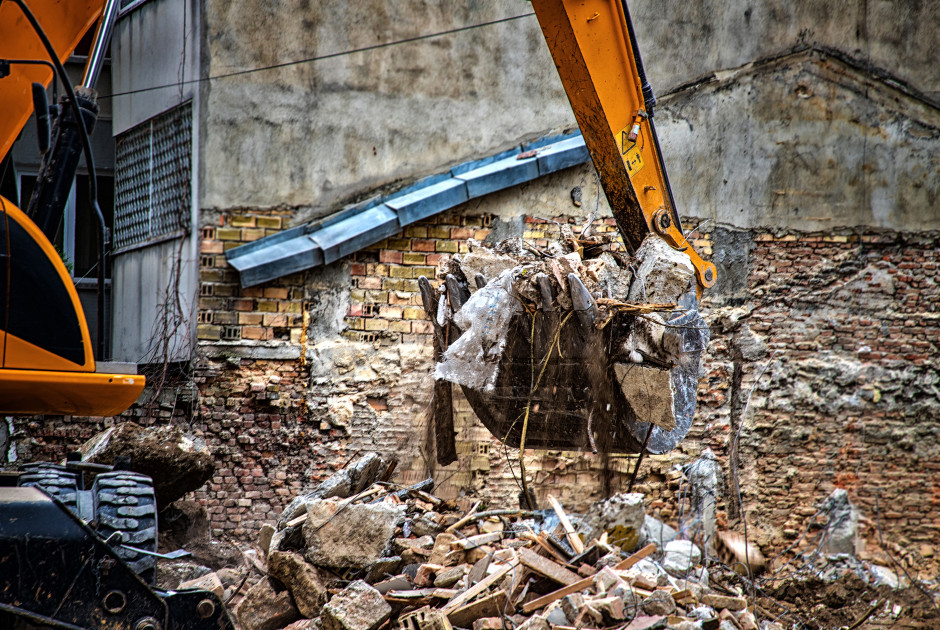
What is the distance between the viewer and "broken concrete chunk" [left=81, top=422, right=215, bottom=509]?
205 inches

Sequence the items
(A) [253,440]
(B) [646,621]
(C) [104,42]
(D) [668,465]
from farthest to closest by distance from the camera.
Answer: (D) [668,465] < (A) [253,440] < (C) [104,42] < (B) [646,621]

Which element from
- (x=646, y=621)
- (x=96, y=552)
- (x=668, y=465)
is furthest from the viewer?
(x=668, y=465)

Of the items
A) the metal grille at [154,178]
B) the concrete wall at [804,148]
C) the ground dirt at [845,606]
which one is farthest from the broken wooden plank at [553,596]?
the concrete wall at [804,148]

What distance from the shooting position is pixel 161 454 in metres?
5.28

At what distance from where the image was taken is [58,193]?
335cm

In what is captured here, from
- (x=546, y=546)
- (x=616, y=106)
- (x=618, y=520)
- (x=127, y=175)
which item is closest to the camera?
(x=546, y=546)

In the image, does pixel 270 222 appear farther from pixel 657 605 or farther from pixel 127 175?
pixel 657 605

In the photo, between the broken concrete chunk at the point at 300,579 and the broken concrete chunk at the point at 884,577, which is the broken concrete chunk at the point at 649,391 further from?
the broken concrete chunk at the point at 884,577

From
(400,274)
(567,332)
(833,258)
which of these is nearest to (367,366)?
(400,274)

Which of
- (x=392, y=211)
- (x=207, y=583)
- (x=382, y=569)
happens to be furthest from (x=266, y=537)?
(x=392, y=211)

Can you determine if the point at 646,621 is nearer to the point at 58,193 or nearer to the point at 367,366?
the point at 367,366

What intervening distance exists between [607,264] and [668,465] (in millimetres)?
3136

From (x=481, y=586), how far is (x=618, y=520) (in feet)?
4.37

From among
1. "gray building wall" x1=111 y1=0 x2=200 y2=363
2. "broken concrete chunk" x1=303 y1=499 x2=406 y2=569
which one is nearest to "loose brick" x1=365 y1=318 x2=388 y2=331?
"gray building wall" x1=111 y1=0 x2=200 y2=363
